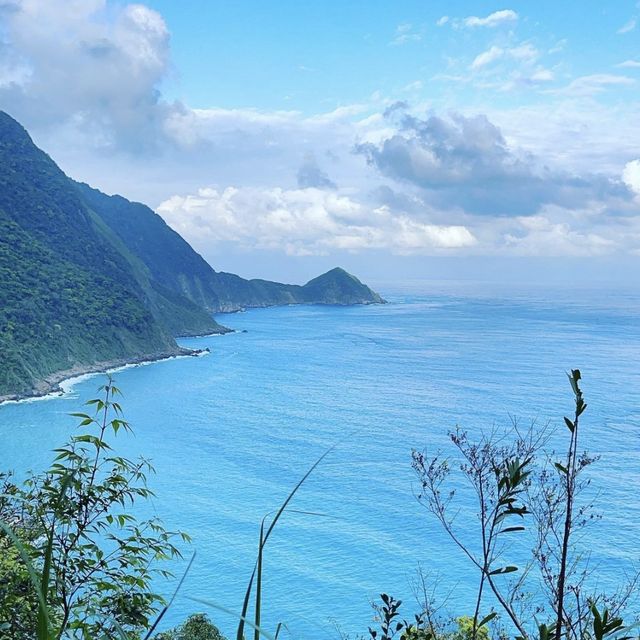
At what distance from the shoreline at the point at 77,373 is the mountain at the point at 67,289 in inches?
8.3

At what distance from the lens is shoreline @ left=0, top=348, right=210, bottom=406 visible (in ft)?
196

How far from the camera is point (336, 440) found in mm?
47312

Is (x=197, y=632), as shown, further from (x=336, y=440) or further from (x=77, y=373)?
(x=77, y=373)

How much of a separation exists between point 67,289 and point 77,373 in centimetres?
1850

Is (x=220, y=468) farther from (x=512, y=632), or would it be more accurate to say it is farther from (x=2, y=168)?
(x=2, y=168)

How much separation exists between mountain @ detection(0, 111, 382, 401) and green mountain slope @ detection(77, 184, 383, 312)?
17.8 inches

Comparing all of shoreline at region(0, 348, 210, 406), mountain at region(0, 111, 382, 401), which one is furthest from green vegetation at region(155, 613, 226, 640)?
mountain at region(0, 111, 382, 401)

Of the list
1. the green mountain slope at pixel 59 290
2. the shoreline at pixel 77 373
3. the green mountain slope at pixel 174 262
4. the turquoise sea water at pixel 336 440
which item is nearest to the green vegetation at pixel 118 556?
the turquoise sea water at pixel 336 440

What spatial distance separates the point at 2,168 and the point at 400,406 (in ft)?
260

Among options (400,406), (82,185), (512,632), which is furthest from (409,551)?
(82,185)

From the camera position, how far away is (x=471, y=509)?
1446 inches

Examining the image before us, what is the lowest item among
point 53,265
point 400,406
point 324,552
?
point 324,552

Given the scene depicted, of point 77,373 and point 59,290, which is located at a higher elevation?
point 59,290

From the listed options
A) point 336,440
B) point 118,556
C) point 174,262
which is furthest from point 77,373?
point 174,262
